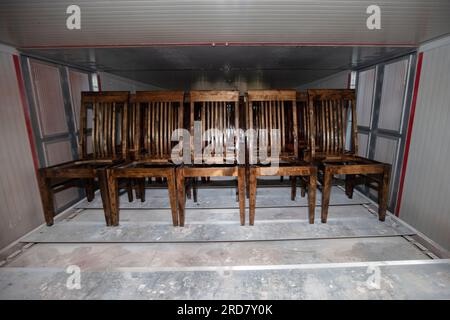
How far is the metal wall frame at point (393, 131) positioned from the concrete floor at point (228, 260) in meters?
0.43

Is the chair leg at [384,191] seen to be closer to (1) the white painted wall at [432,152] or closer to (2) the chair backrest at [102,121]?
(1) the white painted wall at [432,152]

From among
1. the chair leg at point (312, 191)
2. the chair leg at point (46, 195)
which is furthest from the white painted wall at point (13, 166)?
the chair leg at point (312, 191)

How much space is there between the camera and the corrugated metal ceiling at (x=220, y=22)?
1.23 meters

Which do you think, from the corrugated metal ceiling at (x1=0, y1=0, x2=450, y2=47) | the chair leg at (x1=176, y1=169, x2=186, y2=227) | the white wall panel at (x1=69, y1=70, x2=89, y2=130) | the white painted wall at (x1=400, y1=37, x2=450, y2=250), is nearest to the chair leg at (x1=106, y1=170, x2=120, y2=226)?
the chair leg at (x1=176, y1=169, x2=186, y2=227)

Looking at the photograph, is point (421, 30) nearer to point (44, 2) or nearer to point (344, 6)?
point (344, 6)

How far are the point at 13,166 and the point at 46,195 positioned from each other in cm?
35

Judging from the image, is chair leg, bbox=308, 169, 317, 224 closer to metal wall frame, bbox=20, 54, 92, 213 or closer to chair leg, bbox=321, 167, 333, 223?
chair leg, bbox=321, 167, 333, 223

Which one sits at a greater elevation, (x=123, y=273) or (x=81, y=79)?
(x=81, y=79)

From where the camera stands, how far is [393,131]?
230 centimetres

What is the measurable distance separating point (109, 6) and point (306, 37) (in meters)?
1.41
